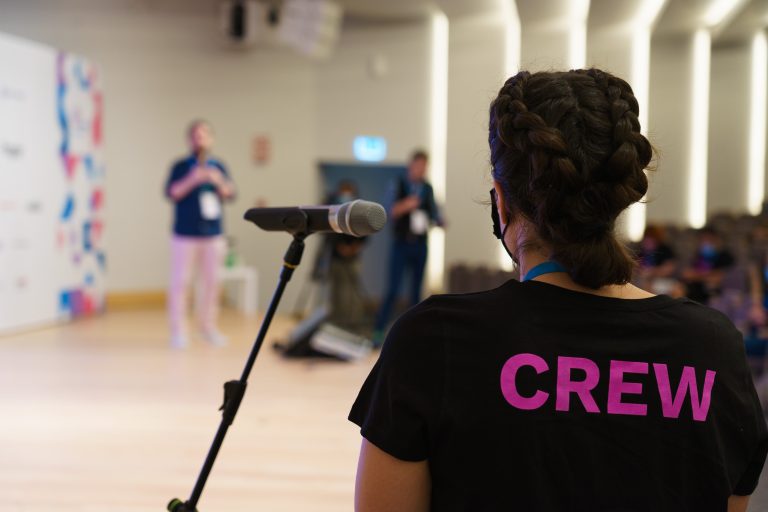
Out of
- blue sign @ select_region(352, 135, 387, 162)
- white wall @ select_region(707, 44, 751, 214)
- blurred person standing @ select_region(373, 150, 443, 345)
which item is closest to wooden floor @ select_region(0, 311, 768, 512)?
blurred person standing @ select_region(373, 150, 443, 345)

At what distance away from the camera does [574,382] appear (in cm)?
85

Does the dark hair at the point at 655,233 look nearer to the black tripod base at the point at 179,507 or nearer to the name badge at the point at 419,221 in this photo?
the name badge at the point at 419,221

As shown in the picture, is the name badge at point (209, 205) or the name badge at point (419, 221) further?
the name badge at point (419, 221)

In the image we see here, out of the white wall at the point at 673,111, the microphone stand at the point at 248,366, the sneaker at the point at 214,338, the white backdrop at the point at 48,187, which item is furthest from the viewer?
the white wall at the point at 673,111

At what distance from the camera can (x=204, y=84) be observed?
9039 millimetres

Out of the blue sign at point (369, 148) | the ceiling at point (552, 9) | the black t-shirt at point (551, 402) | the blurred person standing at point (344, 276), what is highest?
the ceiling at point (552, 9)

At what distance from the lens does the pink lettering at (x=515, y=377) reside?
84 cm

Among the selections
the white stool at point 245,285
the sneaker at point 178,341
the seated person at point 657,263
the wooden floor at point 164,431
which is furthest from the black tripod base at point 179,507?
the white stool at point 245,285

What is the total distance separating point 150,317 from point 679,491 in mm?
7475

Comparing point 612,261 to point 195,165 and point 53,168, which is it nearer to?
point 195,165

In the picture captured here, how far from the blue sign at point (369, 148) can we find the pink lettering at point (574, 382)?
27.6 feet

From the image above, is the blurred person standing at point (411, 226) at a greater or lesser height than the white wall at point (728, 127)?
lesser

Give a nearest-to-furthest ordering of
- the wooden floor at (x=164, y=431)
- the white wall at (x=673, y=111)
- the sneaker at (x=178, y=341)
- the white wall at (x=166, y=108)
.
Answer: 1. the wooden floor at (x=164, y=431)
2. the sneaker at (x=178, y=341)
3. the white wall at (x=166, y=108)
4. the white wall at (x=673, y=111)

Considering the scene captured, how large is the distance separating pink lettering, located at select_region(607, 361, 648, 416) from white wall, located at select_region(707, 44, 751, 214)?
1081 cm
